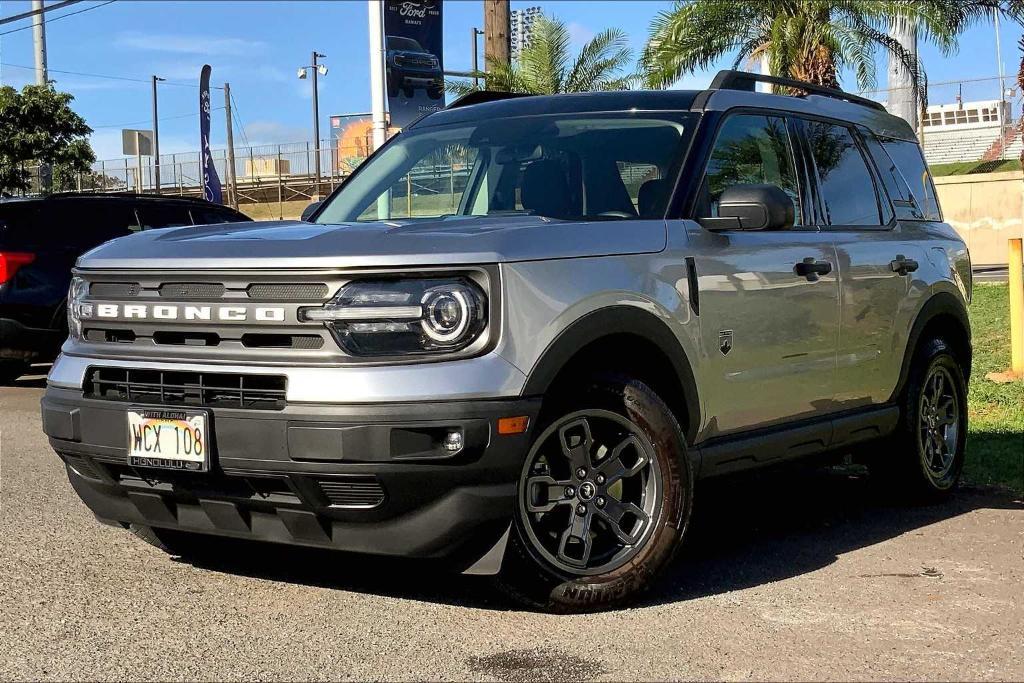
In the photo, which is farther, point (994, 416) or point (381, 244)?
point (994, 416)

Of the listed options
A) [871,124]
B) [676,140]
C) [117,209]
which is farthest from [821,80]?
[676,140]

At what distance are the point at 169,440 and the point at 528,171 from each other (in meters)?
2.01

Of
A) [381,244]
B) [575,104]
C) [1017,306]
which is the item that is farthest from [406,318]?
[1017,306]

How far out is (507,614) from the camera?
4695 millimetres

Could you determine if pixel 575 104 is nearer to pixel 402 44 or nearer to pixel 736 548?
pixel 736 548

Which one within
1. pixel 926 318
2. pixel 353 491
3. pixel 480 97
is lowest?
pixel 353 491

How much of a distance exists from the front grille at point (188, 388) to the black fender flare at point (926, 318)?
11.3 ft

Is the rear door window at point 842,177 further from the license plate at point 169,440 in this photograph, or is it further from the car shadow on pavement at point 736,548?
the license plate at point 169,440

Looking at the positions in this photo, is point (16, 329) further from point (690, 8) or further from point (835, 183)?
point (690, 8)

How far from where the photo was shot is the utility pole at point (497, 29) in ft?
68.7

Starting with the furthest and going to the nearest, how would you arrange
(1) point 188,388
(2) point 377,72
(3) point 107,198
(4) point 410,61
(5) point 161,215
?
(4) point 410,61, (2) point 377,72, (5) point 161,215, (3) point 107,198, (1) point 188,388

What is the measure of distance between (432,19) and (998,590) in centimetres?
1984

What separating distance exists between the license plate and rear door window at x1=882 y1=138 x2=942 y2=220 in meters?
4.19

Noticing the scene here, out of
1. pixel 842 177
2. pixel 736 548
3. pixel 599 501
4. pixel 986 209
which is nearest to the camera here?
pixel 599 501
